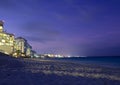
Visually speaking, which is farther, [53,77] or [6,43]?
[6,43]

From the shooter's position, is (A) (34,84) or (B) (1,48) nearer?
(A) (34,84)

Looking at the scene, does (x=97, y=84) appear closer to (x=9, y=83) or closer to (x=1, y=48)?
(x=9, y=83)

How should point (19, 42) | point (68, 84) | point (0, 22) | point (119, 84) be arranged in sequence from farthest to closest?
point (19, 42) < point (0, 22) < point (119, 84) < point (68, 84)

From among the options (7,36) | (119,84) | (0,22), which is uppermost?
(0,22)

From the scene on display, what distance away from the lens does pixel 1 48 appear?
9669 cm

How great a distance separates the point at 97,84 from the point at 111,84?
94cm

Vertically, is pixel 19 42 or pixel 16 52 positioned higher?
pixel 19 42

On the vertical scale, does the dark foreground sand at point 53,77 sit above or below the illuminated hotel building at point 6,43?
below

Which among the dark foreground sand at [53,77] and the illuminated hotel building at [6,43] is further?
the illuminated hotel building at [6,43]

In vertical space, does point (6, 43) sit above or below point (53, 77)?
above

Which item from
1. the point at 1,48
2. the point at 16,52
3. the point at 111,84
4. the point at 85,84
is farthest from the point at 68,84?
the point at 16,52

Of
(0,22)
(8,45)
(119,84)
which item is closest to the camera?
(119,84)

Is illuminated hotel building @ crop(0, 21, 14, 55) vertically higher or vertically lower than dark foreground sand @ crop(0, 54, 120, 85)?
higher

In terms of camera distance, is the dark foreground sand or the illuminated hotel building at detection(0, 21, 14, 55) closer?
the dark foreground sand
